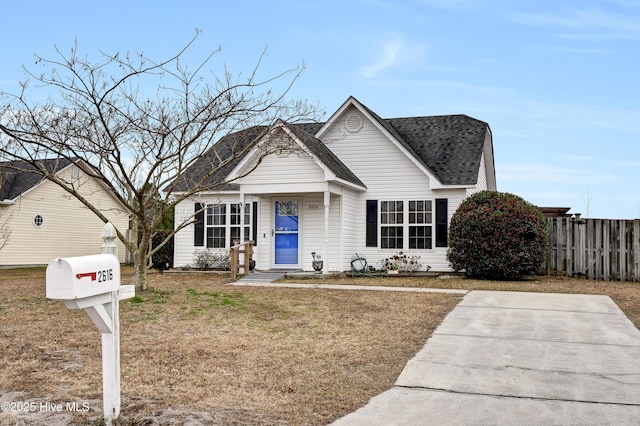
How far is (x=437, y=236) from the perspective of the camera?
19016mm

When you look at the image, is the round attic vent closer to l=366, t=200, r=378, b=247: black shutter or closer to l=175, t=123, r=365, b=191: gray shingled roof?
l=175, t=123, r=365, b=191: gray shingled roof

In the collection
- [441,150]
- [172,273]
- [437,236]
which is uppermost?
[441,150]

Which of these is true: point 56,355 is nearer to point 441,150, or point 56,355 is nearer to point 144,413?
point 144,413

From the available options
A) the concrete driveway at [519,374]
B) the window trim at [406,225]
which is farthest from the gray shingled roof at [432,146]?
the concrete driveway at [519,374]

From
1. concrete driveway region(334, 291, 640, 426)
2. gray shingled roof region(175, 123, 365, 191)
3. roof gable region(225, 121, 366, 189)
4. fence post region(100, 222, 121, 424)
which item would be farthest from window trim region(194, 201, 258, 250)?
fence post region(100, 222, 121, 424)

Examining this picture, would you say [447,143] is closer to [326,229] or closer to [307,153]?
[307,153]

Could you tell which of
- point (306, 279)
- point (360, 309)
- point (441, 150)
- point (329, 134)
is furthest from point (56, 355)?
point (441, 150)

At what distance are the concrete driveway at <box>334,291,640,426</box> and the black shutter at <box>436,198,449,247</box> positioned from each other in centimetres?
824

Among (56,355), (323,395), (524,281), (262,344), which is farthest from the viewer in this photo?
(524,281)

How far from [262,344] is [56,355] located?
2.45 metres

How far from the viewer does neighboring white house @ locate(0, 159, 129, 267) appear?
2814 cm

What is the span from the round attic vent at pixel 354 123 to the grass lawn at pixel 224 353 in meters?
8.44

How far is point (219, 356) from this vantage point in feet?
23.3

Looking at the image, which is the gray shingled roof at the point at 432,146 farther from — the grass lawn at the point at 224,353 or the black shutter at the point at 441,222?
the grass lawn at the point at 224,353
